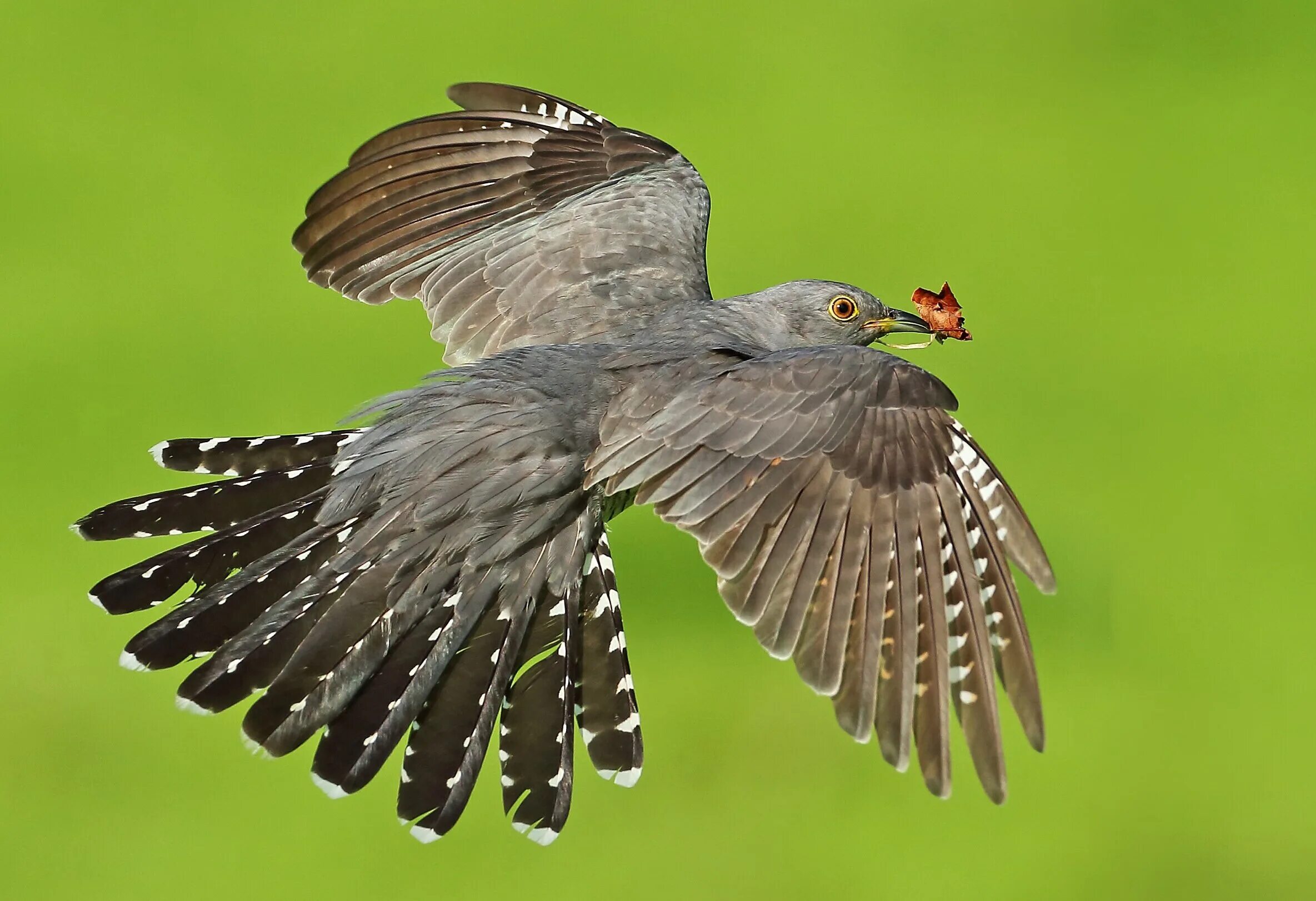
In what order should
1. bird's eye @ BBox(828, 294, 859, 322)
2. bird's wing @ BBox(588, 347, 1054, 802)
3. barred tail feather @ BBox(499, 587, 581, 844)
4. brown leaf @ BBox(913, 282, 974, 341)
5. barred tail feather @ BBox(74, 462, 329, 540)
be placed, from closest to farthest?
bird's wing @ BBox(588, 347, 1054, 802), barred tail feather @ BBox(499, 587, 581, 844), barred tail feather @ BBox(74, 462, 329, 540), bird's eye @ BBox(828, 294, 859, 322), brown leaf @ BBox(913, 282, 974, 341)

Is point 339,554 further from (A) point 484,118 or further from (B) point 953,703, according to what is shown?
(A) point 484,118

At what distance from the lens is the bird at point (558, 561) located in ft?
7.65

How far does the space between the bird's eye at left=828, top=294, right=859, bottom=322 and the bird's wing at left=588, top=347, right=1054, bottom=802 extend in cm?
72

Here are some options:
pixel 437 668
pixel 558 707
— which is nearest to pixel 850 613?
pixel 558 707

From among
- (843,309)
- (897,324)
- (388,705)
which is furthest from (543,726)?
(897,324)

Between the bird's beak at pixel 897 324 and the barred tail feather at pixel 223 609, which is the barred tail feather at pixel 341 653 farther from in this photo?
the bird's beak at pixel 897 324

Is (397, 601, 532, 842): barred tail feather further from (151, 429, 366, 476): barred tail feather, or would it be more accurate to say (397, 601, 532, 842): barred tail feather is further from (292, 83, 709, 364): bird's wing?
(292, 83, 709, 364): bird's wing

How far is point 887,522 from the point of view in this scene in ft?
8.04

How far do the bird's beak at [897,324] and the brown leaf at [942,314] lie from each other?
46 mm

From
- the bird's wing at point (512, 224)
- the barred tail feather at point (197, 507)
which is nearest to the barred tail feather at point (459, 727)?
the barred tail feather at point (197, 507)

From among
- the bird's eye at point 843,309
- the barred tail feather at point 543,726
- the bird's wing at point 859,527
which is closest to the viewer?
the bird's wing at point 859,527

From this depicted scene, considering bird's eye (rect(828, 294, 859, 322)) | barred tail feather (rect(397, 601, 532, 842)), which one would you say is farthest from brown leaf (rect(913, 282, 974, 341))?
barred tail feather (rect(397, 601, 532, 842))

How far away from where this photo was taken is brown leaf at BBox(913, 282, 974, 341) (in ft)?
11.7

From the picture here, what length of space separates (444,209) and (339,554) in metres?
1.37
